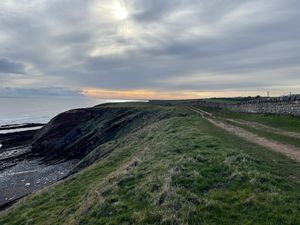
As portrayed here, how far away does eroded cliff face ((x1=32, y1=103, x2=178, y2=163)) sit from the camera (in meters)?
54.8

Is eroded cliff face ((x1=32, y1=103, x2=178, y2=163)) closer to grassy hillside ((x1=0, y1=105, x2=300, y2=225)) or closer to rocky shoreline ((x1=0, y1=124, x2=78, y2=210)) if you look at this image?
rocky shoreline ((x1=0, y1=124, x2=78, y2=210))

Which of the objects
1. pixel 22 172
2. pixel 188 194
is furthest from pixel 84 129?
pixel 188 194

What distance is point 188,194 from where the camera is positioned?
10.3 metres

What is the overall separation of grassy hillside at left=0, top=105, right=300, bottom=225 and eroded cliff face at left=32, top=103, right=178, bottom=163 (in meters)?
34.0

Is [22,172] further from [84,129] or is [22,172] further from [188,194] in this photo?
[188,194]

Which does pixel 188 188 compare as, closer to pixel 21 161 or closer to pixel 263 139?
pixel 263 139

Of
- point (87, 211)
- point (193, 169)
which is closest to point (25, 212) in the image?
point (87, 211)

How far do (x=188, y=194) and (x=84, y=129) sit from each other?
60.3m

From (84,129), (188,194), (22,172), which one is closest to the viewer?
(188,194)

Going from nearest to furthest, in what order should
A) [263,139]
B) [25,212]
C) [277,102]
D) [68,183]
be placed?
1. [25,212]
2. [68,183]
3. [263,139]
4. [277,102]

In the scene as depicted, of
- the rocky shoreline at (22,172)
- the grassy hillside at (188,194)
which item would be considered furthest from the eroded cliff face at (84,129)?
the grassy hillside at (188,194)

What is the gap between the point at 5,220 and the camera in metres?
15.2

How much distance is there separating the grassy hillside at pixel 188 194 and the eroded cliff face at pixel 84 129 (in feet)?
111

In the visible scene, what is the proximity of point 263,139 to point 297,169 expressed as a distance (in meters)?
8.86
